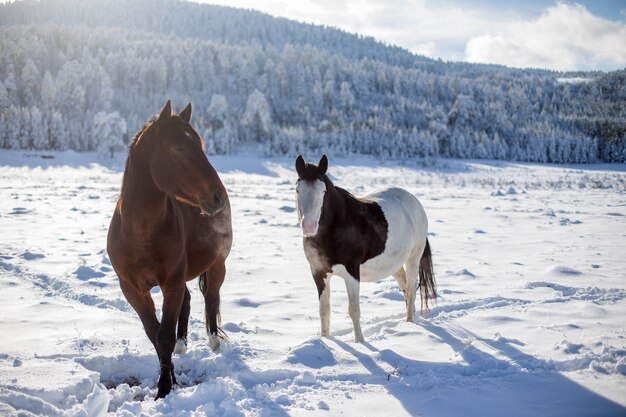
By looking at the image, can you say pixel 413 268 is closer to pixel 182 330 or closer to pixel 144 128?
pixel 182 330

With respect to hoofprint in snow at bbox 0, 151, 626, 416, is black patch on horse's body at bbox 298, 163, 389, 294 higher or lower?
higher

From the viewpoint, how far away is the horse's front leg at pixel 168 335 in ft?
10.9

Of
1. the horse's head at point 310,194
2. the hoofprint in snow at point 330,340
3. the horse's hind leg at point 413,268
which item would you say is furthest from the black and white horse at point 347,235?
the hoofprint in snow at point 330,340

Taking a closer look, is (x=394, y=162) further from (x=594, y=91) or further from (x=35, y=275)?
(x=594, y=91)

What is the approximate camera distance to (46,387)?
3.12m

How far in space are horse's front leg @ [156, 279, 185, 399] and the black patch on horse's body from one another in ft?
5.42

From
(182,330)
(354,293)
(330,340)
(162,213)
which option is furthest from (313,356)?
(162,213)

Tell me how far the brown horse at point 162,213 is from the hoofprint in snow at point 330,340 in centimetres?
61

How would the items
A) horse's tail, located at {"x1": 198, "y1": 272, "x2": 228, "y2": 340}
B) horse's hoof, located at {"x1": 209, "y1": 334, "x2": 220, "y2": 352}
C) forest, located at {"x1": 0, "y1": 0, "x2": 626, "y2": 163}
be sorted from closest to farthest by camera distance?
horse's hoof, located at {"x1": 209, "y1": 334, "x2": 220, "y2": 352} → horse's tail, located at {"x1": 198, "y1": 272, "x2": 228, "y2": 340} → forest, located at {"x1": 0, "y1": 0, "x2": 626, "y2": 163}

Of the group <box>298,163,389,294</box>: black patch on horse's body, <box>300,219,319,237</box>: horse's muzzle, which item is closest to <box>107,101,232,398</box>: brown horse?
<box>300,219,319,237</box>: horse's muzzle

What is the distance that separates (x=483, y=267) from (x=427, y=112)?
104m

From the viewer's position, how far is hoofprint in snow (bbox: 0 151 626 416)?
3020mm

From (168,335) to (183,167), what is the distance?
4.65ft

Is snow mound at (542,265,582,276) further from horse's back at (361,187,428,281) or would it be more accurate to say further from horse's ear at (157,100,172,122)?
horse's ear at (157,100,172,122)
